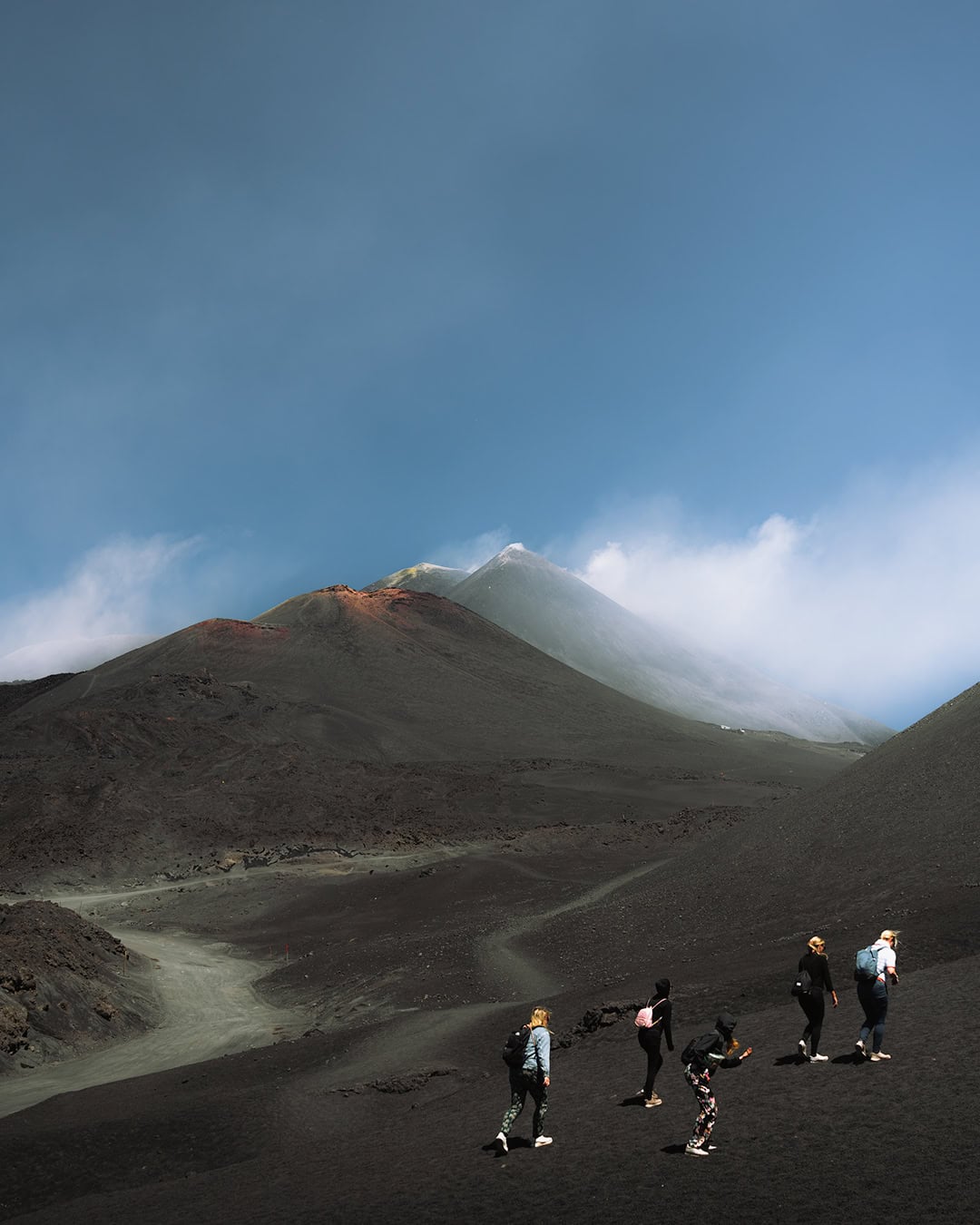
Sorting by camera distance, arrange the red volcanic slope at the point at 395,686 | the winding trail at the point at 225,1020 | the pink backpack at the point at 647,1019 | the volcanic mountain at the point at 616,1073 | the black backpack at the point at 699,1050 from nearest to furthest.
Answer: the volcanic mountain at the point at 616,1073 < the black backpack at the point at 699,1050 < the pink backpack at the point at 647,1019 < the winding trail at the point at 225,1020 < the red volcanic slope at the point at 395,686

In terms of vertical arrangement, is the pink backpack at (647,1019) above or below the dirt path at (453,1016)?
above

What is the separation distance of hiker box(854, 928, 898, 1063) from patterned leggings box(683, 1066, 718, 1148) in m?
2.45

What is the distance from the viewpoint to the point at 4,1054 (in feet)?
58.3

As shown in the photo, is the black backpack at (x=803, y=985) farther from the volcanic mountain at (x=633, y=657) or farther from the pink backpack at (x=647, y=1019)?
the volcanic mountain at (x=633, y=657)

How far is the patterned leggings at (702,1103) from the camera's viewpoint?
8.07 meters

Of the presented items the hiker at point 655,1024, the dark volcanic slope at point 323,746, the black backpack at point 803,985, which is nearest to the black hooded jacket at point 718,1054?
the hiker at point 655,1024

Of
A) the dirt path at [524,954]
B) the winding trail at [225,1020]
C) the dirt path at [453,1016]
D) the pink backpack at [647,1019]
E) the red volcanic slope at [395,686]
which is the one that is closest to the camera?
the pink backpack at [647,1019]

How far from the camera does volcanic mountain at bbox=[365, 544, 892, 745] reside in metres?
154

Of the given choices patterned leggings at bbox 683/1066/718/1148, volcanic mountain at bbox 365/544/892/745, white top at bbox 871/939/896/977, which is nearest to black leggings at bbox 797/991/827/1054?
white top at bbox 871/939/896/977

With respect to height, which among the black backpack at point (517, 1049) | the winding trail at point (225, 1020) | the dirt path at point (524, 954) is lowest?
the dirt path at point (524, 954)

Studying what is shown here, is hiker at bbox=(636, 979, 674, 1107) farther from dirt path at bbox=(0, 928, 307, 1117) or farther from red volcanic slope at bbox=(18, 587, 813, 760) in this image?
red volcanic slope at bbox=(18, 587, 813, 760)

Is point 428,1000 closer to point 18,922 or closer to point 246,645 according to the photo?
point 18,922

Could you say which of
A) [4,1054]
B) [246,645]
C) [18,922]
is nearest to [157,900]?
[18,922]

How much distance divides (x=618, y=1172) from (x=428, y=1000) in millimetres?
13859
